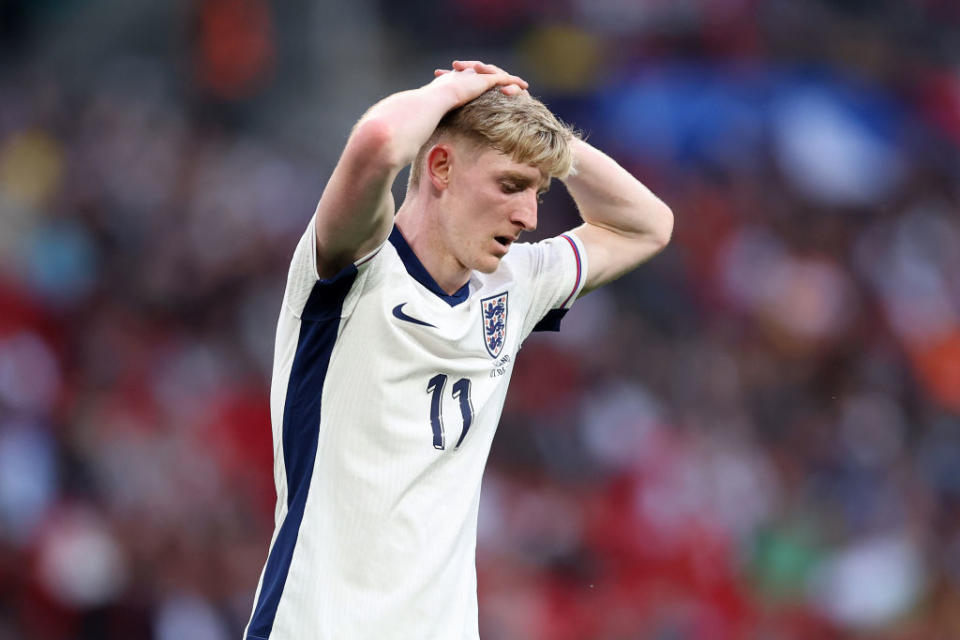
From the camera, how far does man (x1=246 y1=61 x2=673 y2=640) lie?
9.92 feet

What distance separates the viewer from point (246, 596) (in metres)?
6.92

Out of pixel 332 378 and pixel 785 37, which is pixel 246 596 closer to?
pixel 332 378

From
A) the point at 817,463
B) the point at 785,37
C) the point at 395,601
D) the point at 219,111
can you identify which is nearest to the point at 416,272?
the point at 395,601

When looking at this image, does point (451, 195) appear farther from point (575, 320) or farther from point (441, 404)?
point (575, 320)

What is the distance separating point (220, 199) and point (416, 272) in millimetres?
6865

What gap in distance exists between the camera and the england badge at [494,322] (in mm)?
3354

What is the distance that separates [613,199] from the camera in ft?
12.2

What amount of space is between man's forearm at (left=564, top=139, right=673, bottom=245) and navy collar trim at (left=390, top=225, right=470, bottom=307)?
0.57 metres

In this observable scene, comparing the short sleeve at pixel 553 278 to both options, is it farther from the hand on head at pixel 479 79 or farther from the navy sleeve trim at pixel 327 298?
the navy sleeve trim at pixel 327 298

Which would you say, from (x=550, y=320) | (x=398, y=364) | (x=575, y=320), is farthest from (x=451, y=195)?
(x=575, y=320)

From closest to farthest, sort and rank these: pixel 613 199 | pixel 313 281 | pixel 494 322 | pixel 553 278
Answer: pixel 313 281 < pixel 494 322 < pixel 553 278 < pixel 613 199

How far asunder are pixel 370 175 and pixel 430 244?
39cm

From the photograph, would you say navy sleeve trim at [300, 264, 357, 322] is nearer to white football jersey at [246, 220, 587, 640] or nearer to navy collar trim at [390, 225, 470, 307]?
white football jersey at [246, 220, 587, 640]

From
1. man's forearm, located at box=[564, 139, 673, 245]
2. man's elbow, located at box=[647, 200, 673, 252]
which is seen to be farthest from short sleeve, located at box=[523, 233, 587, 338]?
man's elbow, located at box=[647, 200, 673, 252]
